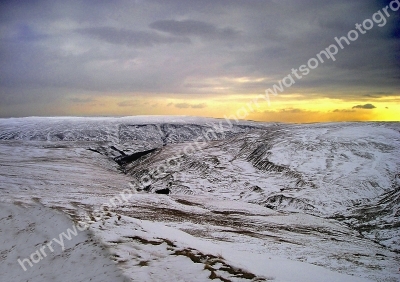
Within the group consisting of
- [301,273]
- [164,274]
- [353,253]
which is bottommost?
[353,253]

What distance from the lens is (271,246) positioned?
21.4 meters

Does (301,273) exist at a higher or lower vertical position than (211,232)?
higher

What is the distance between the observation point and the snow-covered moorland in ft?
47.1

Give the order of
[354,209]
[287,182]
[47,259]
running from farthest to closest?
1. [287,182]
2. [354,209]
3. [47,259]

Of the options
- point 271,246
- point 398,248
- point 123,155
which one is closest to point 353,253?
point 271,246

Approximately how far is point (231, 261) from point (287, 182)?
39.7 m

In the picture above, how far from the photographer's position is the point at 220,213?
35.7m

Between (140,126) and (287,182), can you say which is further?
(140,126)

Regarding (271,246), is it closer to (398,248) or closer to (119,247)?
(119,247)

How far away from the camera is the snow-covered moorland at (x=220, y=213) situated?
47.1 feet

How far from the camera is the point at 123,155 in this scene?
333ft

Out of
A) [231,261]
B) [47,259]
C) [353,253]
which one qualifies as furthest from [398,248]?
[47,259]

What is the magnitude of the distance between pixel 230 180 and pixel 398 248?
105 feet

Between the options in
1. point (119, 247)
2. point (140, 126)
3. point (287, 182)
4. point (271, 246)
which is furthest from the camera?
point (140, 126)
